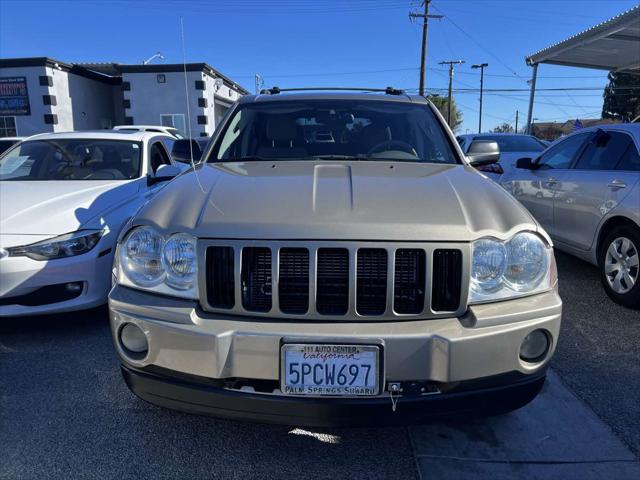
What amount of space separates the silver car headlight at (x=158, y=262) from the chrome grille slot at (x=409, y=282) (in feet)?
2.74

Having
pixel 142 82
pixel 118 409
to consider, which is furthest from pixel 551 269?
pixel 142 82

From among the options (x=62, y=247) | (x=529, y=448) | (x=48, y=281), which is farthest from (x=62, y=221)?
(x=529, y=448)

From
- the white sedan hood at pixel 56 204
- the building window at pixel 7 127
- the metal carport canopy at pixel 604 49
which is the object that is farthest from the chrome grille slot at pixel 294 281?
the building window at pixel 7 127

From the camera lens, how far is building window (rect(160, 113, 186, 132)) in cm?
2125

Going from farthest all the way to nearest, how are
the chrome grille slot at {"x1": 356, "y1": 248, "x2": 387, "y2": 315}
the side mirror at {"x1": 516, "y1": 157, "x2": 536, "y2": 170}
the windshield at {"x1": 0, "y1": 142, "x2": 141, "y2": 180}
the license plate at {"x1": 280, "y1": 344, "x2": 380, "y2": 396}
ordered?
the side mirror at {"x1": 516, "y1": 157, "x2": 536, "y2": 170} → the windshield at {"x1": 0, "y1": 142, "x2": 141, "y2": 180} → the chrome grille slot at {"x1": 356, "y1": 248, "x2": 387, "y2": 315} → the license plate at {"x1": 280, "y1": 344, "x2": 380, "y2": 396}

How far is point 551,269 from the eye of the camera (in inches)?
81.4

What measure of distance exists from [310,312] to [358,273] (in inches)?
9.9

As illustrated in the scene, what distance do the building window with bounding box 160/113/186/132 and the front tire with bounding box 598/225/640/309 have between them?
64.4ft

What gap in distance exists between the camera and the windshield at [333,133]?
3184 millimetres

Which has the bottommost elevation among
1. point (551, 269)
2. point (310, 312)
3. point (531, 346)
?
point (531, 346)

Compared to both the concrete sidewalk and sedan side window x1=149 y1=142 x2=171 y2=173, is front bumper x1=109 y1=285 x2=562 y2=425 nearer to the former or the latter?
the concrete sidewalk

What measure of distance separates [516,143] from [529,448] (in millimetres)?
8296

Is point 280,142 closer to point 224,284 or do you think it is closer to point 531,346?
point 224,284

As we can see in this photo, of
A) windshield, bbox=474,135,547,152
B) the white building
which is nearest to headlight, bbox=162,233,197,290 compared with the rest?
windshield, bbox=474,135,547,152
